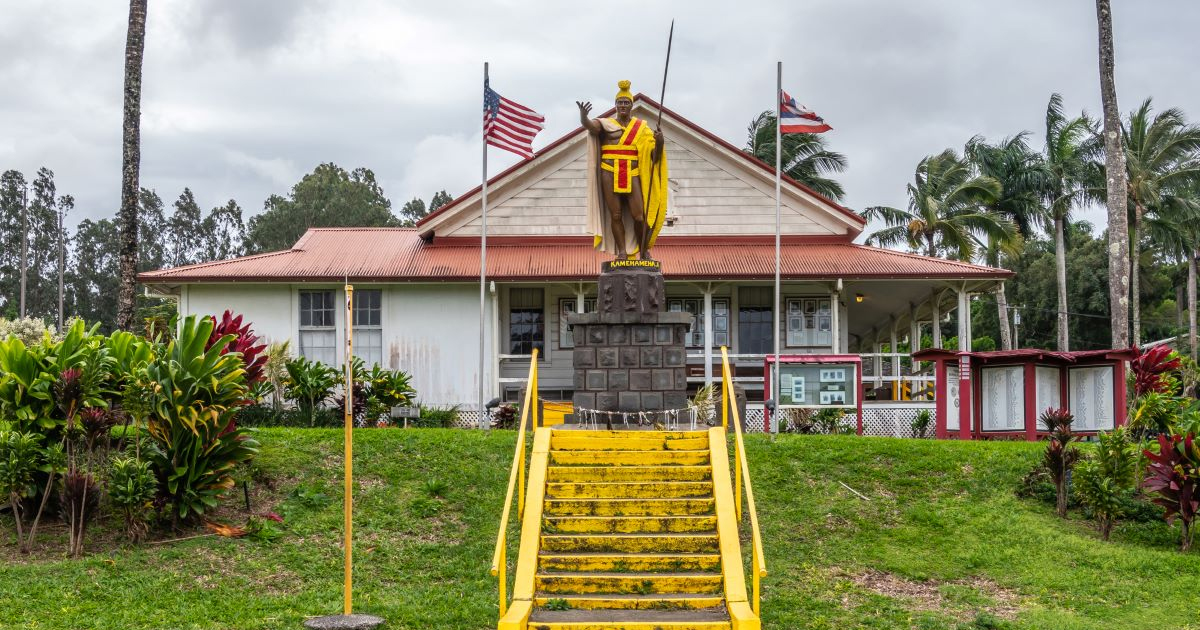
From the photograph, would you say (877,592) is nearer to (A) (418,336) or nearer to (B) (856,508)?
(B) (856,508)

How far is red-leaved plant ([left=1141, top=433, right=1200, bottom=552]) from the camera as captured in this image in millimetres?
12977

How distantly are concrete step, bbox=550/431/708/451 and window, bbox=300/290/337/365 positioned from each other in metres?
12.4

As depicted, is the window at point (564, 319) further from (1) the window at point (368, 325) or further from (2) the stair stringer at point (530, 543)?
(2) the stair stringer at point (530, 543)

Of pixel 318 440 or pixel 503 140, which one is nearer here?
pixel 318 440

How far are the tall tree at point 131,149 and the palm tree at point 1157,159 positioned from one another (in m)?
28.2

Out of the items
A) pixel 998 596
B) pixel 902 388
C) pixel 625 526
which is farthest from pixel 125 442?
pixel 902 388

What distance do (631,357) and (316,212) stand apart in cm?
4452

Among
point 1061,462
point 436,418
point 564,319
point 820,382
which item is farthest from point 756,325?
point 1061,462

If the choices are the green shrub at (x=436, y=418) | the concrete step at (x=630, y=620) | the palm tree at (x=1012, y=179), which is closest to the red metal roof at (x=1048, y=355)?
the green shrub at (x=436, y=418)

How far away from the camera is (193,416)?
41.6 feet

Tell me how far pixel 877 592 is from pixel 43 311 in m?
62.4

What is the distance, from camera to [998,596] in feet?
38.4

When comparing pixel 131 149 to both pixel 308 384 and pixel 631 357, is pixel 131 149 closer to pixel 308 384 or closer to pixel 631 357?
pixel 308 384

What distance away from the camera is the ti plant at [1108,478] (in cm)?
1346
